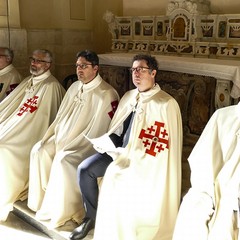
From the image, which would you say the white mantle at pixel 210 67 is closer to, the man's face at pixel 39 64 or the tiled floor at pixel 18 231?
the man's face at pixel 39 64

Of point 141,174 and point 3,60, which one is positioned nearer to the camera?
point 141,174

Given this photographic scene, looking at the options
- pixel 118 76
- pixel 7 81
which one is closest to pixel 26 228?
pixel 7 81

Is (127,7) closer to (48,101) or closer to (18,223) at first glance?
(48,101)

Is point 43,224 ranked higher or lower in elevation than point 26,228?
higher

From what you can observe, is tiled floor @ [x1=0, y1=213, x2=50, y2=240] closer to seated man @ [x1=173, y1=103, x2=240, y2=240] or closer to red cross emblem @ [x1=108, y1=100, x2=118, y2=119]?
red cross emblem @ [x1=108, y1=100, x2=118, y2=119]

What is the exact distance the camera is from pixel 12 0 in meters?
6.05

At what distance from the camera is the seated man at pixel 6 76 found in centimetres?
506

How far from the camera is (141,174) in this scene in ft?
10.4

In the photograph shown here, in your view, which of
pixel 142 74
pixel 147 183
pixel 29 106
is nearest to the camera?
pixel 147 183

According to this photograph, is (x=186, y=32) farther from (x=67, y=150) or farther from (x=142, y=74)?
(x=67, y=150)

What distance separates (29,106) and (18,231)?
137cm

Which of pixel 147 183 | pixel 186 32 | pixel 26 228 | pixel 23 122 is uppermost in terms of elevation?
pixel 186 32

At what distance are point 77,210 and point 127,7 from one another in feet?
12.3

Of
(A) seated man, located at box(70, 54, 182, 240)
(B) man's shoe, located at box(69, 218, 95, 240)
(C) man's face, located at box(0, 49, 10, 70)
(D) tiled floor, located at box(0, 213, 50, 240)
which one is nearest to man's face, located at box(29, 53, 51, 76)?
(C) man's face, located at box(0, 49, 10, 70)
